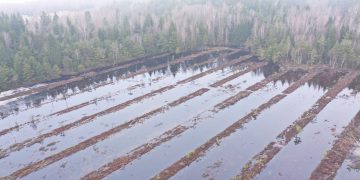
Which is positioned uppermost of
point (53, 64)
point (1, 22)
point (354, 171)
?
point (1, 22)

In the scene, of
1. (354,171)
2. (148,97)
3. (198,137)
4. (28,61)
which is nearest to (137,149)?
(198,137)

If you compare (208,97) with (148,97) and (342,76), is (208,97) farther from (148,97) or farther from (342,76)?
(342,76)

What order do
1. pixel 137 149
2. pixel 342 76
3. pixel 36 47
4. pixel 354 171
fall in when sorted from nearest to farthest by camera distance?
pixel 354 171 → pixel 137 149 → pixel 342 76 → pixel 36 47

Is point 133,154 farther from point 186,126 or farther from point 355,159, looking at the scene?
point 355,159

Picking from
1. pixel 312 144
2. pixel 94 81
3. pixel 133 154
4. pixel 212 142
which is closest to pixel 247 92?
pixel 312 144

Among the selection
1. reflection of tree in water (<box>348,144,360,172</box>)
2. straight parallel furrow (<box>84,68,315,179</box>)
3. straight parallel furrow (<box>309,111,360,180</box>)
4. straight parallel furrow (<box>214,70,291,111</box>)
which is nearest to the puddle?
straight parallel furrow (<box>309,111,360,180</box>)

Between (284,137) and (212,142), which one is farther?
(284,137)

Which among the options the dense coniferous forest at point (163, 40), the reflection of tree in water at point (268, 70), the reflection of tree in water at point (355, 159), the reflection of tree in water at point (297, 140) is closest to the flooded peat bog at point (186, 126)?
the reflection of tree in water at point (355, 159)
